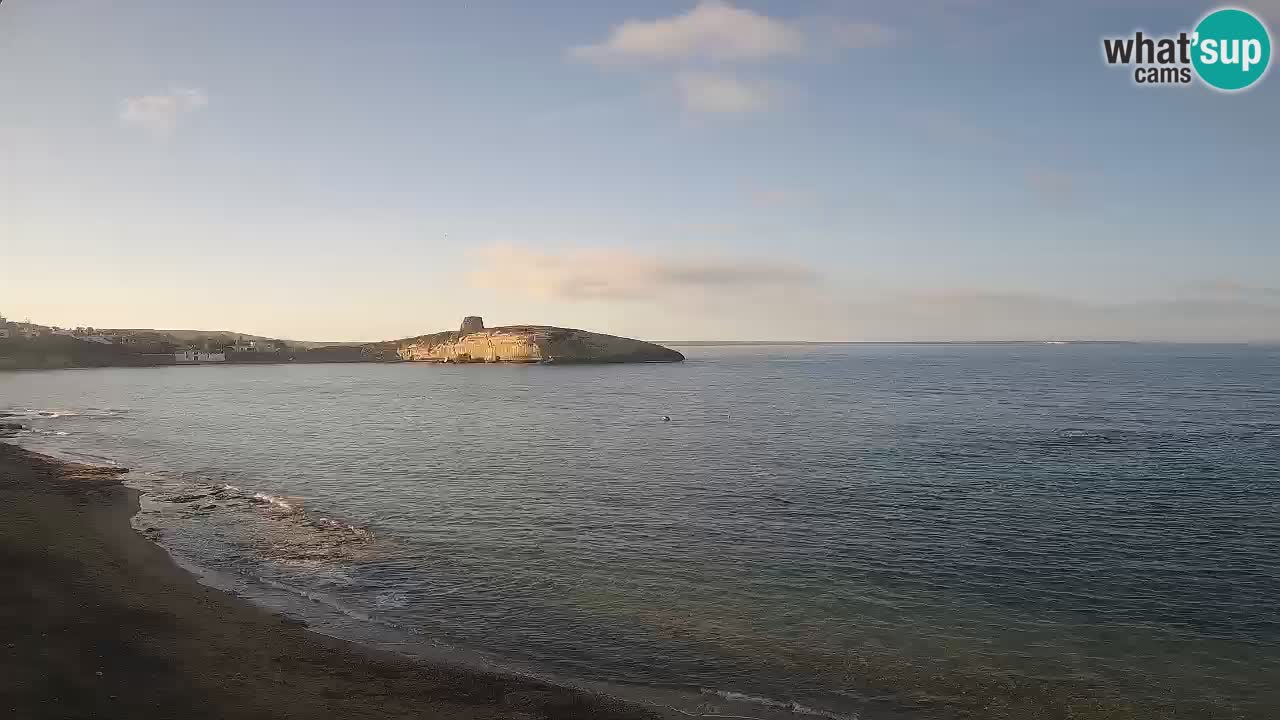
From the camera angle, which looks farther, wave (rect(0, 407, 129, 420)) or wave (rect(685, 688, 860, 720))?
wave (rect(0, 407, 129, 420))

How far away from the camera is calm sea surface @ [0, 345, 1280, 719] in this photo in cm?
1919

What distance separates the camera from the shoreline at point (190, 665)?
51.4 feet

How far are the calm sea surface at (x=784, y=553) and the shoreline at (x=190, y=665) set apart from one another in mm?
1539

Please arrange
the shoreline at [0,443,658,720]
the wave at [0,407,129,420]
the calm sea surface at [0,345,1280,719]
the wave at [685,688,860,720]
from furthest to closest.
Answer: the wave at [0,407,129,420]
the calm sea surface at [0,345,1280,719]
the wave at [685,688,860,720]
the shoreline at [0,443,658,720]

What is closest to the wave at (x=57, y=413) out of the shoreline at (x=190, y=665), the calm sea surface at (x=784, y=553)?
the calm sea surface at (x=784, y=553)

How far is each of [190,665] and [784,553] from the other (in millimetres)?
20574

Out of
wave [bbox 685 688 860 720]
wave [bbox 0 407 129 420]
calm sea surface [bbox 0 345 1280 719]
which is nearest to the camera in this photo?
wave [bbox 685 688 860 720]

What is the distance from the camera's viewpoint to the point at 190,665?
57.9 feet

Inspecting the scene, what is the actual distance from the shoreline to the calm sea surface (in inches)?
60.6

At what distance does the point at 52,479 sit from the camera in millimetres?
40781

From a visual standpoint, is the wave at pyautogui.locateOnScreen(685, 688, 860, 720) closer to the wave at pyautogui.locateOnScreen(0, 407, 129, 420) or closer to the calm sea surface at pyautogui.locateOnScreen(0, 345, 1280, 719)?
the calm sea surface at pyautogui.locateOnScreen(0, 345, 1280, 719)

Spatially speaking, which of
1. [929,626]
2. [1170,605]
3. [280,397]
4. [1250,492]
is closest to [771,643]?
[929,626]

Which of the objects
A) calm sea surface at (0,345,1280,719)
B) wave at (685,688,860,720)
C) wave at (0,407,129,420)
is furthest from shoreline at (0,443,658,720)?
wave at (0,407,129,420)

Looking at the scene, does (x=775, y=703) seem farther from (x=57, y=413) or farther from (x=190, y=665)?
(x=57, y=413)
